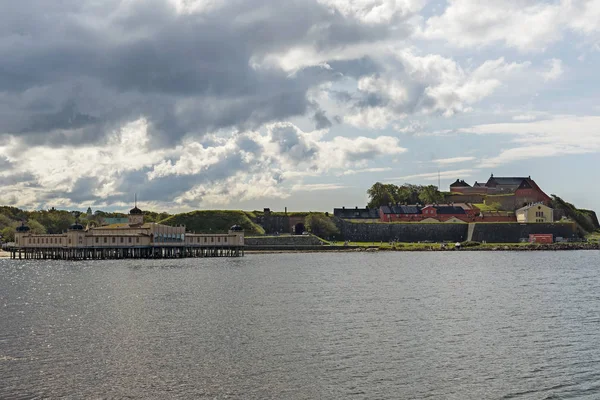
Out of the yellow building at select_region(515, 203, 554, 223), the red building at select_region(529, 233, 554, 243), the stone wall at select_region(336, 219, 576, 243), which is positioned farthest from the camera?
the yellow building at select_region(515, 203, 554, 223)

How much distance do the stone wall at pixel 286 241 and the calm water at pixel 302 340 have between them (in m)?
71.0

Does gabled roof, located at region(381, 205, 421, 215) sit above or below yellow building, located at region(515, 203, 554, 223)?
above

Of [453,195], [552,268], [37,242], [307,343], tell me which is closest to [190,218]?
[37,242]

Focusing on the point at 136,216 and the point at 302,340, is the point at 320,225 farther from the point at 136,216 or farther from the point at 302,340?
the point at 302,340

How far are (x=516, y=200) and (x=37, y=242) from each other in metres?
107

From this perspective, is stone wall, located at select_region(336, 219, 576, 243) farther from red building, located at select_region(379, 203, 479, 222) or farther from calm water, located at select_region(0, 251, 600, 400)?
calm water, located at select_region(0, 251, 600, 400)

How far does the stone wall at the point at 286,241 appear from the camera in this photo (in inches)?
5325

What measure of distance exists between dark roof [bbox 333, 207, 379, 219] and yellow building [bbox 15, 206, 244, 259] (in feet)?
134

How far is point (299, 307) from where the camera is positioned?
46250mm

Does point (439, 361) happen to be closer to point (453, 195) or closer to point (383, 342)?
point (383, 342)

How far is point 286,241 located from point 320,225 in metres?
12.1

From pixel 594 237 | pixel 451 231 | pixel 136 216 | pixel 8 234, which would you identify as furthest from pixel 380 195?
pixel 8 234

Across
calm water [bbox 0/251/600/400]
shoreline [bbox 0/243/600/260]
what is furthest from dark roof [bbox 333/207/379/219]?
calm water [bbox 0/251/600/400]

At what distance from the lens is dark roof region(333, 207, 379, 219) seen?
16025 centimetres
